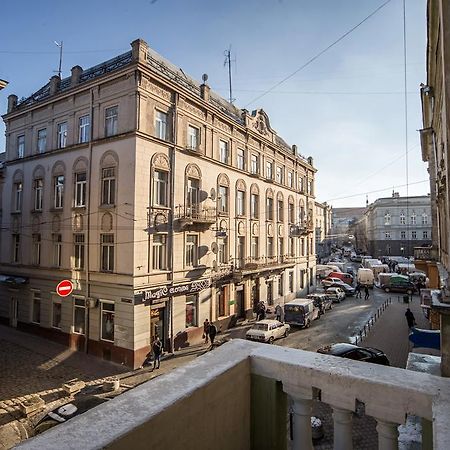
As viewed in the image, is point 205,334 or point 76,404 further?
point 205,334

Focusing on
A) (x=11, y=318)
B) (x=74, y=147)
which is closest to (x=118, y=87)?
(x=74, y=147)

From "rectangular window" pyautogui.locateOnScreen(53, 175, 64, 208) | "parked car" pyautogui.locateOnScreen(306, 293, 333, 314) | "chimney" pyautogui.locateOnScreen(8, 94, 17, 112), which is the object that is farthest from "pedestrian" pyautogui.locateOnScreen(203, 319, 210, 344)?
"chimney" pyautogui.locateOnScreen(8, 94, 17, 112)

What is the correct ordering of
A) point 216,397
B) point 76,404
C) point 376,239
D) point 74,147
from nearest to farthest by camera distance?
point 216,397 → point 76,404 → point 74,147 → point 376,239

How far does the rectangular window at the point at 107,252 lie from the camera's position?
17.8m

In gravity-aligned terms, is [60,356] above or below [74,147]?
below

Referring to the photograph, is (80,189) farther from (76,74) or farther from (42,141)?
(76,74)

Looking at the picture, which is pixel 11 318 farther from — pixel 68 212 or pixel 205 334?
pixel 205 334

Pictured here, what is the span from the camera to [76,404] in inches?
411

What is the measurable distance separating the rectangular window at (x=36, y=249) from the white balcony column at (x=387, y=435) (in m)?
23.4

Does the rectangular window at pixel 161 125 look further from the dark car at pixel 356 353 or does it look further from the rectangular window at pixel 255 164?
the dark car at pixel 356 353

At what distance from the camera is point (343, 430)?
2.55 meters

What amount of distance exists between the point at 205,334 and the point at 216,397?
19032 millimetres

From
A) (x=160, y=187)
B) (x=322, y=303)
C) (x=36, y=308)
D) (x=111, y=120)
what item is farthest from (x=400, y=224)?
(x=36, y=308)

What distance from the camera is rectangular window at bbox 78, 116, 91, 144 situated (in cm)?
1933
